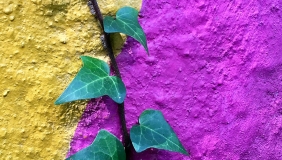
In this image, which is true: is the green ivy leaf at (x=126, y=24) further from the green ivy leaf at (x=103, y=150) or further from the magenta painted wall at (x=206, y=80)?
the green ivy leaf at (x=103, y=150)

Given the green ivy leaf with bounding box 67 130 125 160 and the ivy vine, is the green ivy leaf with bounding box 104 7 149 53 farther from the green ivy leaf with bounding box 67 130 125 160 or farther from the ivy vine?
the green ivy leaf with bounding box 67 130 125 160

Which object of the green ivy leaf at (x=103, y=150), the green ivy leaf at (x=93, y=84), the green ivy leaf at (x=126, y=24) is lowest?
the green ivy leaf at (x=103, y=150)

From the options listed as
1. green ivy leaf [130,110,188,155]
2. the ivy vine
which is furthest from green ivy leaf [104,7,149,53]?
green ivy leaf [130,110,188,155]

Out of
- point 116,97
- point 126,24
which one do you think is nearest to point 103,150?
point 116,97

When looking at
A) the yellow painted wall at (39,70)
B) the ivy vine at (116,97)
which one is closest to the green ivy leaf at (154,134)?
the ivy vine at (116,97)

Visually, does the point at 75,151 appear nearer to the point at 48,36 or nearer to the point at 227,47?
the point at 48,36

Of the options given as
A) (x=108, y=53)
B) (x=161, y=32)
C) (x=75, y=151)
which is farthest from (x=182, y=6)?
(x=75, y=151)
